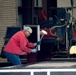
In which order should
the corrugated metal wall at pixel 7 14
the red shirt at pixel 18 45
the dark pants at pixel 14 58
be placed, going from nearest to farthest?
the red shirt at pixel 18 45 → the dark pants at pixel 14 58 → the corrugated metal wall at pixel 7 14

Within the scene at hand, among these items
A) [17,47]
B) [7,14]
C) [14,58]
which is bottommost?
[14,58]

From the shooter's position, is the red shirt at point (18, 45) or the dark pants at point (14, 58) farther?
the dark pants at point (14, 58)

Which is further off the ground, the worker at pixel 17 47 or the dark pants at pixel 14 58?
the worker at pixel 17 47

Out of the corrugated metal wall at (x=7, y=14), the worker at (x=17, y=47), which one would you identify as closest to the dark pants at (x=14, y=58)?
the worker at (x=17, y=47)

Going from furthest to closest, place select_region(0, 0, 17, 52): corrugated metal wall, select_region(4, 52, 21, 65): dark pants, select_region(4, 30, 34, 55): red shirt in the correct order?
select_region(0, 0, 17, 52): corrugated metal wall, select_region(4, 52, 21, 65): dark pants, select_region(4, 30, 34, 55): red shirt

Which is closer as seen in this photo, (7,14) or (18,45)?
(18,45)

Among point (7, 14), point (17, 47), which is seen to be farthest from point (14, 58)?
point (7, 14)

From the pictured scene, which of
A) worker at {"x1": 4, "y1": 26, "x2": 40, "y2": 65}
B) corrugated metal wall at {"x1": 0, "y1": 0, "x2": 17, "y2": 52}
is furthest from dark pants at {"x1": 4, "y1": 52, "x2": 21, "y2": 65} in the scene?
corrugated metal wall at {"x1": 0, "y1": 0, "x2": 17, "y2": 52}

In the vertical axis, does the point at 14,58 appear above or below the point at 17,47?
below

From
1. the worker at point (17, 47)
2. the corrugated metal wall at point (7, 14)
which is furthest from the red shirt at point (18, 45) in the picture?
the corrugated metal wall at point (7, 14)

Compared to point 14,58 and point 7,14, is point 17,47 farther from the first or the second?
point 7,14

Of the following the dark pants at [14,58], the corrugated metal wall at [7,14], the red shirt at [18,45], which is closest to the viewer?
the red shirt at [18,45]

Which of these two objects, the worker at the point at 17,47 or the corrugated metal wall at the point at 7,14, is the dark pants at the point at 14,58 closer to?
the worker at the point at 17,47

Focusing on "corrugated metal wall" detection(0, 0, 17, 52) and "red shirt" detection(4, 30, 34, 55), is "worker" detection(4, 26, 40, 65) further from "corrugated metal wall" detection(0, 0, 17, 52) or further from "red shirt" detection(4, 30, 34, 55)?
"corrugated metal wall" detection(0, 0, 17, 52)
